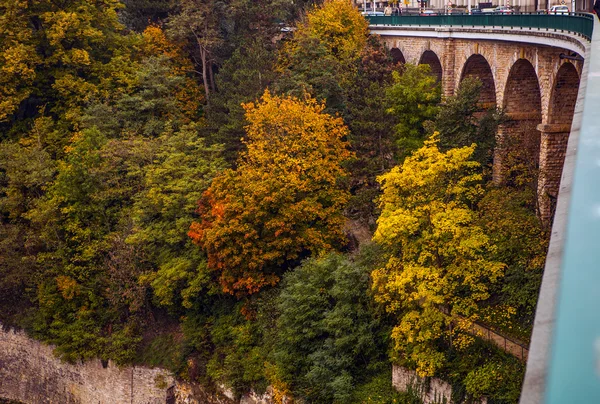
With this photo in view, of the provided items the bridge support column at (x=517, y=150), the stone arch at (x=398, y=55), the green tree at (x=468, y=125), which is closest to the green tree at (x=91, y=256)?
the green tree at (x=468, y=125)

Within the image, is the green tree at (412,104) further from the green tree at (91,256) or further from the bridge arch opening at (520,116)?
the green tree at (91,256)

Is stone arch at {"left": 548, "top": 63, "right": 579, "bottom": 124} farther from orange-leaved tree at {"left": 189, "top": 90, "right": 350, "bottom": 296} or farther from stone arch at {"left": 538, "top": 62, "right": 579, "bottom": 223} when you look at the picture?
orange-leaved tree at {"left": 189, "top": 90, "right": 350, "bottom": 296}

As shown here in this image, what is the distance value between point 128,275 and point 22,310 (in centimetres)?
646

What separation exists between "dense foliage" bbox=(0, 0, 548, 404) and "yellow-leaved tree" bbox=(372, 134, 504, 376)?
3.0 inches

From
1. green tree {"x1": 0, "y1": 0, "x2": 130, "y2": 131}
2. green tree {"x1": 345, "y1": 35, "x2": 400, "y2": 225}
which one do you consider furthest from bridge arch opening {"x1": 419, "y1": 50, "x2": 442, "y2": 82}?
green tree {"x1": 0, "y1": 0, "x2": 130, "y2": 131}

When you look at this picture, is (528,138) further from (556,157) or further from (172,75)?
(172,75)

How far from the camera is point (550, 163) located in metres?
25.9

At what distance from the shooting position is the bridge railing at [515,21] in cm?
2048

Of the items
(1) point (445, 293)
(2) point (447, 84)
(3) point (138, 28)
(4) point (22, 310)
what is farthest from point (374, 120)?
(3) point (138, 28)

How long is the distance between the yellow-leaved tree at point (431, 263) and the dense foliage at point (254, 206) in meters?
0.08

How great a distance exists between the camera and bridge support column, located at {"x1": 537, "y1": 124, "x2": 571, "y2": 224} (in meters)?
24.8

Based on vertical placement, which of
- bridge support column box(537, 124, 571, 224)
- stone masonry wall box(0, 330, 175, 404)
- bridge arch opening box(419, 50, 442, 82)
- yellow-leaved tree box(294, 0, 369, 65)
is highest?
yellow-leaved tree box(294, 0, 369, 65)

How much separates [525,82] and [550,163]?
4941mm

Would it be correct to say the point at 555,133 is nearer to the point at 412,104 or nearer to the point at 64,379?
the point at 412,104
